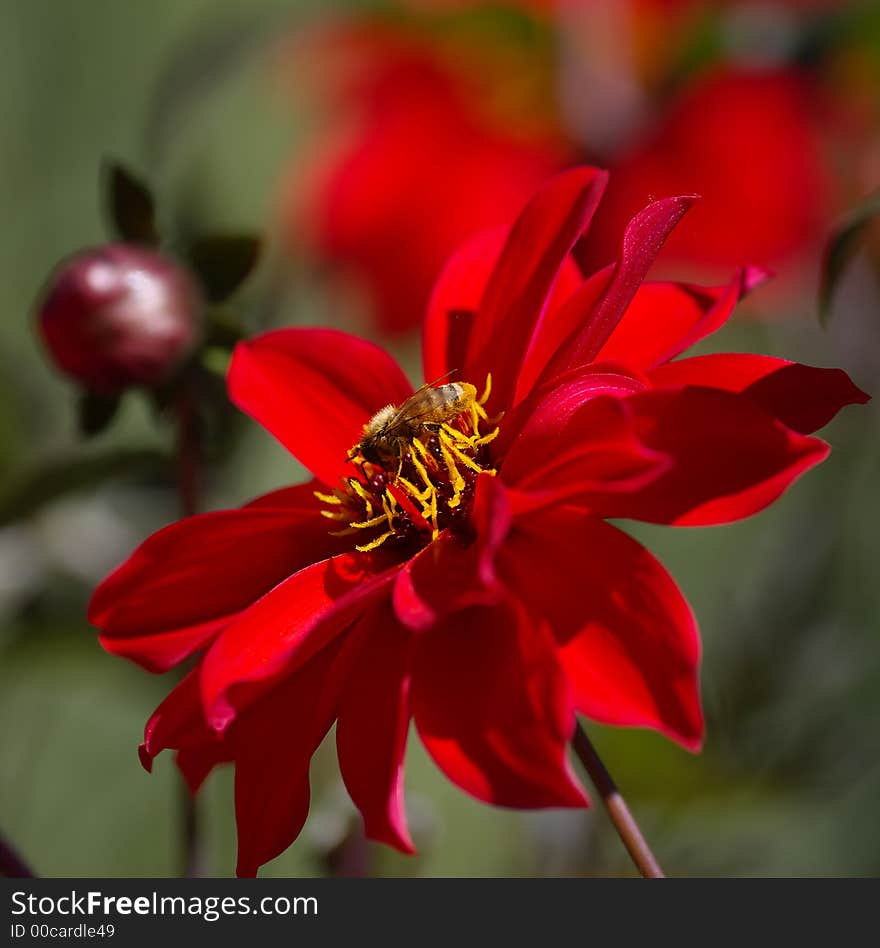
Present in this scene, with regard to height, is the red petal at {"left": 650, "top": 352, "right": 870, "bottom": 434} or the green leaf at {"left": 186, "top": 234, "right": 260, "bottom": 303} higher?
the green leaf at {"left": 186, "top": 234, "right": 260, "bottom": 303}

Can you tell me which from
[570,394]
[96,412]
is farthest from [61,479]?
[570,394]

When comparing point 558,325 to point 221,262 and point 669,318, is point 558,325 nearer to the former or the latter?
point 669,318

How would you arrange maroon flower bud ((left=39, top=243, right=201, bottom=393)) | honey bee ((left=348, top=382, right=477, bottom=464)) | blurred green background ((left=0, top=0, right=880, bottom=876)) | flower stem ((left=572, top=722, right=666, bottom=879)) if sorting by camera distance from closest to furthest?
1. flower stem ((left=572, top=722, right=666, bottom=879))
2. honey bee ((left=348, top=382, right=477, bottom=464))
3. maroon flower bud ((left=39, top=243, right=201, bottom=393))
4. blurred green background ((left=0, top=0, right=880, bottom=876))

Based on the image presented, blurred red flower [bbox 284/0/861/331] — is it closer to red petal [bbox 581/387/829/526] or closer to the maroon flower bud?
the maroon flower bud

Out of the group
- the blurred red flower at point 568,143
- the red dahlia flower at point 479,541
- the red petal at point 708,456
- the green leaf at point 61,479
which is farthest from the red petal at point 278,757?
the blurred red flower at point 568,143

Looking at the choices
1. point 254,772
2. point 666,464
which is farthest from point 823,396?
point 254,772

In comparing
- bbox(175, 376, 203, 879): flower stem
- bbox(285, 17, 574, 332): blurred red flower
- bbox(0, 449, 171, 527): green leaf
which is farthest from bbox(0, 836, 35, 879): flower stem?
bbox(285, 17, 574, 332): blurred red flower
